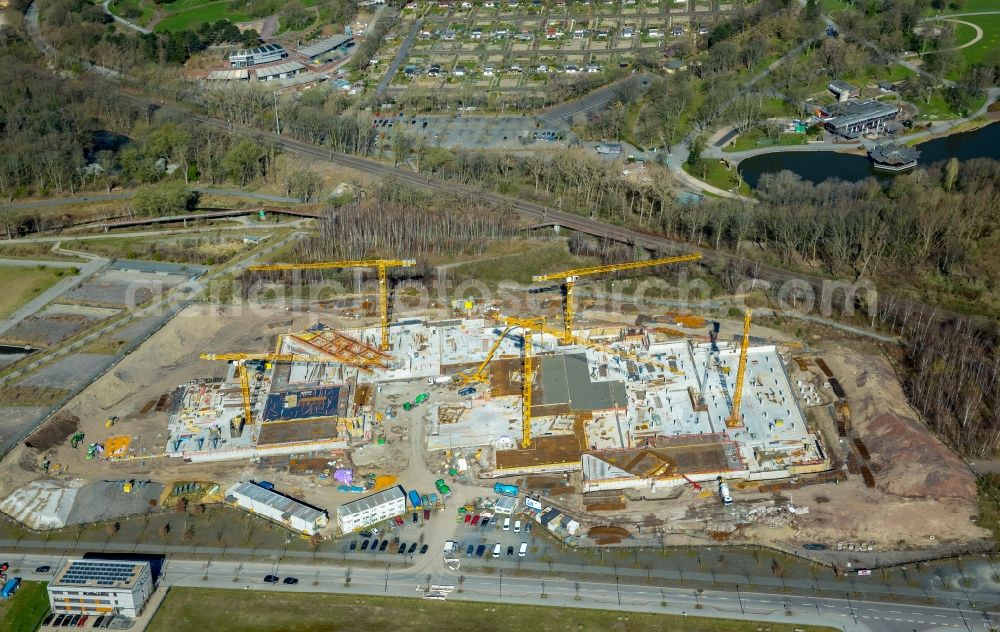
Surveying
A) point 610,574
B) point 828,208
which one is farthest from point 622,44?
point 610,574

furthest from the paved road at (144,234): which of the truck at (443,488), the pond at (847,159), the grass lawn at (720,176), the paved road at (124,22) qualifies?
the paved road at (124,22)

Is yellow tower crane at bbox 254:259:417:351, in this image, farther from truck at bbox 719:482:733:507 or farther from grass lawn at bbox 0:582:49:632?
grass lawn at bbox 0:582:49:632

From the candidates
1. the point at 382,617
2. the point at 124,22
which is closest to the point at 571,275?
the point at 382,617

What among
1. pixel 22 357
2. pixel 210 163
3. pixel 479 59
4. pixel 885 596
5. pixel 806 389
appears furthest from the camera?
pixel 479 59

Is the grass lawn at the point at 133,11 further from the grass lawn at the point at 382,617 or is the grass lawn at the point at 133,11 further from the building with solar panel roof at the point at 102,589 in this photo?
the grass lawn at the point at 382,617

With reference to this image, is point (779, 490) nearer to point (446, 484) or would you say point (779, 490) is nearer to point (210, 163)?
point (446, 484)
